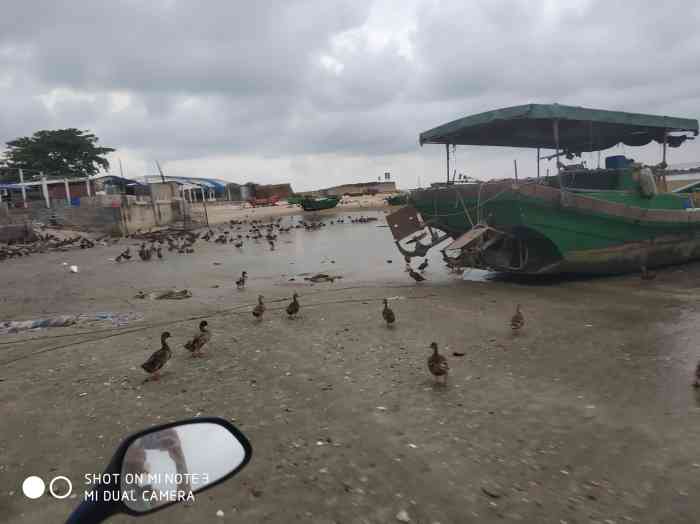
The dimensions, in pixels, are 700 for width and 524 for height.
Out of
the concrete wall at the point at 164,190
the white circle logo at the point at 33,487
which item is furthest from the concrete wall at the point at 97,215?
the white circle logo at the point at 33,487

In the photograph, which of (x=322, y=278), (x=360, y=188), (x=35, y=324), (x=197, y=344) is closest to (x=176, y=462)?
(x=197, y=344)

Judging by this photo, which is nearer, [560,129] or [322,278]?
[560,129]

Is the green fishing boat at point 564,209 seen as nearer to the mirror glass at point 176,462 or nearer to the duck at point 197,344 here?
the duck at point 197,344

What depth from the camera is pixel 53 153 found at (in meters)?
52.0

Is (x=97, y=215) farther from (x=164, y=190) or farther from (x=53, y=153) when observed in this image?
(x=53, y=153)

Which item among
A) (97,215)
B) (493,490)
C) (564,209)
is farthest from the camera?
(97,215)

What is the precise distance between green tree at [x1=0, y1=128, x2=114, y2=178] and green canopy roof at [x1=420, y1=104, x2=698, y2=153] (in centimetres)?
5175

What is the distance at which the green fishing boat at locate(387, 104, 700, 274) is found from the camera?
Result: 10414mm

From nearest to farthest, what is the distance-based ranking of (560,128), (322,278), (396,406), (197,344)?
1. (396,406)
2. (197,344)
3. (560,128)
4. (322,278)

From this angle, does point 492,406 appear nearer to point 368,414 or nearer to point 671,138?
point 368,414

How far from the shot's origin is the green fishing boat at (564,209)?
1041 centimetres

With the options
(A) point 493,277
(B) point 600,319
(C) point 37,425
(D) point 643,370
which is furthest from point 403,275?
(C) point 37,425

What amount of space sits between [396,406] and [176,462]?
10.0 ft

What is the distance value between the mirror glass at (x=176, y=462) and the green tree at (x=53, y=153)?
2301 inches
